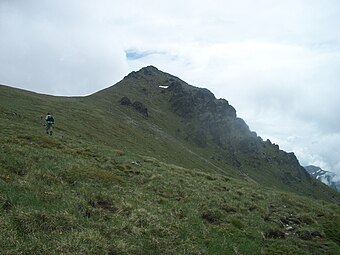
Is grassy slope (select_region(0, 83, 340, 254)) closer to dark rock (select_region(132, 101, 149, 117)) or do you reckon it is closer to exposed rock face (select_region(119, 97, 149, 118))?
exposed rock face (select_region(119, 97, 149, 118))

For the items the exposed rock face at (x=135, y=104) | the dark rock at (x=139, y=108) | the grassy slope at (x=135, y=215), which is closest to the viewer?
the grassy slope at (x=135, y=215)

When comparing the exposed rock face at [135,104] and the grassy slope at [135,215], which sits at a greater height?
the exposed rock face at [135,104]

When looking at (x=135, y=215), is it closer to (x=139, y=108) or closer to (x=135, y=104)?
(x=135, y=104)

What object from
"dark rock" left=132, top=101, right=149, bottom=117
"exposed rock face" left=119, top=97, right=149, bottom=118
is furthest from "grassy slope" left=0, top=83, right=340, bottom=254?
"dark rock" left=132, top=101, right=149, bottom=117

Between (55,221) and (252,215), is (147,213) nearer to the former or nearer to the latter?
(55,221)

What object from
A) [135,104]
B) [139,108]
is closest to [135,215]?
[135,104]

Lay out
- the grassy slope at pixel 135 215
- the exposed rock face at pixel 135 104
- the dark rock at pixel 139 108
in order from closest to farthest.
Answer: the grassy slope at pixel 135 215, the exposed rock face at pixel 135 104, the dark rock at pixel 139 108

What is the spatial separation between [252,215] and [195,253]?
30.6 feet

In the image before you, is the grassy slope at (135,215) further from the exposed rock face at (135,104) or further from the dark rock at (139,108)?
the dark rock at (139,108)

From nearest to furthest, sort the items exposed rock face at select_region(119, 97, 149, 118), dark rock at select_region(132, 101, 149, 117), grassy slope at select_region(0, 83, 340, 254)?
grassy slope at select_region(0, 83, 340, 254) < exposed rock face at select_region(119, 97, 149, 118) < dark rock at select_region(132, 101, 149, 117)

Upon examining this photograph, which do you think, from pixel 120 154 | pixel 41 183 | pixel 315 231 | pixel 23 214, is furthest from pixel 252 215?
pixel 120 154

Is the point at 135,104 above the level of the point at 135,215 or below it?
above

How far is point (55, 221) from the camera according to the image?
561 inches


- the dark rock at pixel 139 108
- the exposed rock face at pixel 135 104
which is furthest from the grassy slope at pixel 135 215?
the dark rock at pixel 139 108
